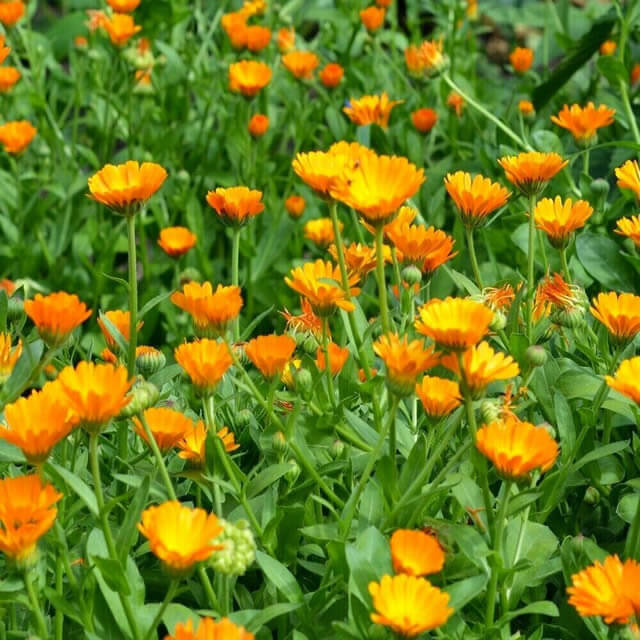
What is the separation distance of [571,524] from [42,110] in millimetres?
1774

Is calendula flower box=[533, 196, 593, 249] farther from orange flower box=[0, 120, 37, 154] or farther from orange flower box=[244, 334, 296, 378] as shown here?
orange flower box=[0, 120, 37, 154]

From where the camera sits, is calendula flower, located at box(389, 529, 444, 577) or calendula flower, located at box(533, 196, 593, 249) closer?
calendula flower, located at box(389, 529, 444, 577)

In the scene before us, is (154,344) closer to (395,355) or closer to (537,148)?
(537,148)

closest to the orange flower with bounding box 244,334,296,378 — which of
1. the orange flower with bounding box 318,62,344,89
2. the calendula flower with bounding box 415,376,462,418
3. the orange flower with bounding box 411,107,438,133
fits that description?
the calendula flower with bounding box 415,376,462,418

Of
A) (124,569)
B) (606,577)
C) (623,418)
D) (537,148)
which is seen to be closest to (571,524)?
(623,418)

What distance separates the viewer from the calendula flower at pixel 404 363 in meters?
1.12

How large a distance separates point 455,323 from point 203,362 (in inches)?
10.0

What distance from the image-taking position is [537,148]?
228 cm

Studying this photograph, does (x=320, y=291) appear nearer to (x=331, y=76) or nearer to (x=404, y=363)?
(x=404, y=363)

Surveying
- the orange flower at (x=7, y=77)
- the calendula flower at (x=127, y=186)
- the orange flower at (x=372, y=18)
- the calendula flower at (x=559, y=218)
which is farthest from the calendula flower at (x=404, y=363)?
the orange flower at (x=372, y=18)

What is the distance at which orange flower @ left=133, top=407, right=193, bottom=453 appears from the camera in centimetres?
129

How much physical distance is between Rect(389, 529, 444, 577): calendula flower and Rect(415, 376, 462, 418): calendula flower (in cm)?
21

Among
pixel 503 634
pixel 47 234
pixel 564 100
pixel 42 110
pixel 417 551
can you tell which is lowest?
pixel 47 234

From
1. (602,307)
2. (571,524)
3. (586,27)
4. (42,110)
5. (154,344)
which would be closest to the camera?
(602,307)
